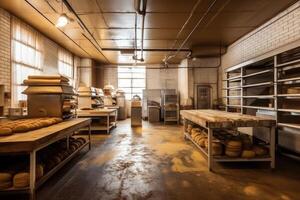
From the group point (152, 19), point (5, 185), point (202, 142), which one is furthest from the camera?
point (152, 19)

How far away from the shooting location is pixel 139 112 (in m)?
8.59

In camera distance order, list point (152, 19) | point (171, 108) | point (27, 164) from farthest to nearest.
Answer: point (171, 108), point (152, 19), point (27, 164)

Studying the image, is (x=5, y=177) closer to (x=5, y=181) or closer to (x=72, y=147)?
(x=5, y=181)

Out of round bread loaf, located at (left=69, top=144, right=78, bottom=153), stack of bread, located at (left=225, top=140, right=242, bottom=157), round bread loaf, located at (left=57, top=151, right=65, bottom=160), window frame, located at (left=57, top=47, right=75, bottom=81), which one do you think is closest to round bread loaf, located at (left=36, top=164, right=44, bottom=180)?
round bread loaf, located at (left=57, top=151, right=65, bottom=160)

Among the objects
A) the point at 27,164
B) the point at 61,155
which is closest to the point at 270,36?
the point at 61,155

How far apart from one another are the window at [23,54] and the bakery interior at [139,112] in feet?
0.09

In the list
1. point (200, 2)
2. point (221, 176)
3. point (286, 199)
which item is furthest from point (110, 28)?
point (286, 199)

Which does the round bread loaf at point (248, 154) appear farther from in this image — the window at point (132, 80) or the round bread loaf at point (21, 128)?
the window at point (132, 80)

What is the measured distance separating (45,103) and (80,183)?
1715mm

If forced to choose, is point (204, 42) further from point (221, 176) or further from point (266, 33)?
point (221, 176)

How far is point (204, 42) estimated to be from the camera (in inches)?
283

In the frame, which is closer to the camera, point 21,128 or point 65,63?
point 21,128

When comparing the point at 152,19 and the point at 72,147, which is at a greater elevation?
the point at 152,19

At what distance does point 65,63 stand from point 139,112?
357cm
